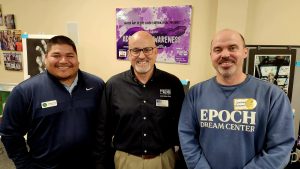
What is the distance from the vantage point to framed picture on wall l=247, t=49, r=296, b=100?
2.27m

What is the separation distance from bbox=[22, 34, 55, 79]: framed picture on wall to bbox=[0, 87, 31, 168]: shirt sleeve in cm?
154

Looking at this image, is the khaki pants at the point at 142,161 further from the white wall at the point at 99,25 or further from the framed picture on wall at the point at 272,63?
the white wall at the point at 99,25

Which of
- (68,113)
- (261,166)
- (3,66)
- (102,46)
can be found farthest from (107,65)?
(261,166)

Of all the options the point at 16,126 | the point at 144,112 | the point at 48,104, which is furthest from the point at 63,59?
the point at 144,112

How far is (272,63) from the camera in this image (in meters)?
2.27

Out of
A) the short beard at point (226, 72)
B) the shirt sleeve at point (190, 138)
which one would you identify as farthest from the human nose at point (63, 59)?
the short beard at point (226, 72)

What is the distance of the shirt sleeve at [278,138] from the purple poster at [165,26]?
1636 millimetres

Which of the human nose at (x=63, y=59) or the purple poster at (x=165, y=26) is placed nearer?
the human nose at (x=63, y=59)

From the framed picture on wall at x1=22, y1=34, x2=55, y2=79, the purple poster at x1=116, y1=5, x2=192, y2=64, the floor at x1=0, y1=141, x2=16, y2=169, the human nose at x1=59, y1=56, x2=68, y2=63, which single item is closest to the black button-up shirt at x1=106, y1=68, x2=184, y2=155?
the human nose at x1=59, y1=56, x2=68, y2=63

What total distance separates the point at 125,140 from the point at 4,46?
312 cm

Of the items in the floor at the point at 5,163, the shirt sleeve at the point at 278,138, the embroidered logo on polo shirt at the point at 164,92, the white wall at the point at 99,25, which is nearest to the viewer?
the shirt sleeve at the point at 278,138

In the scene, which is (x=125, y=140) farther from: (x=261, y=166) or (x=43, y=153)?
(x=261, y=166)

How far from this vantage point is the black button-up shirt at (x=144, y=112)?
1.68m

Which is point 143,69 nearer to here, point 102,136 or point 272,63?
point 102,136
